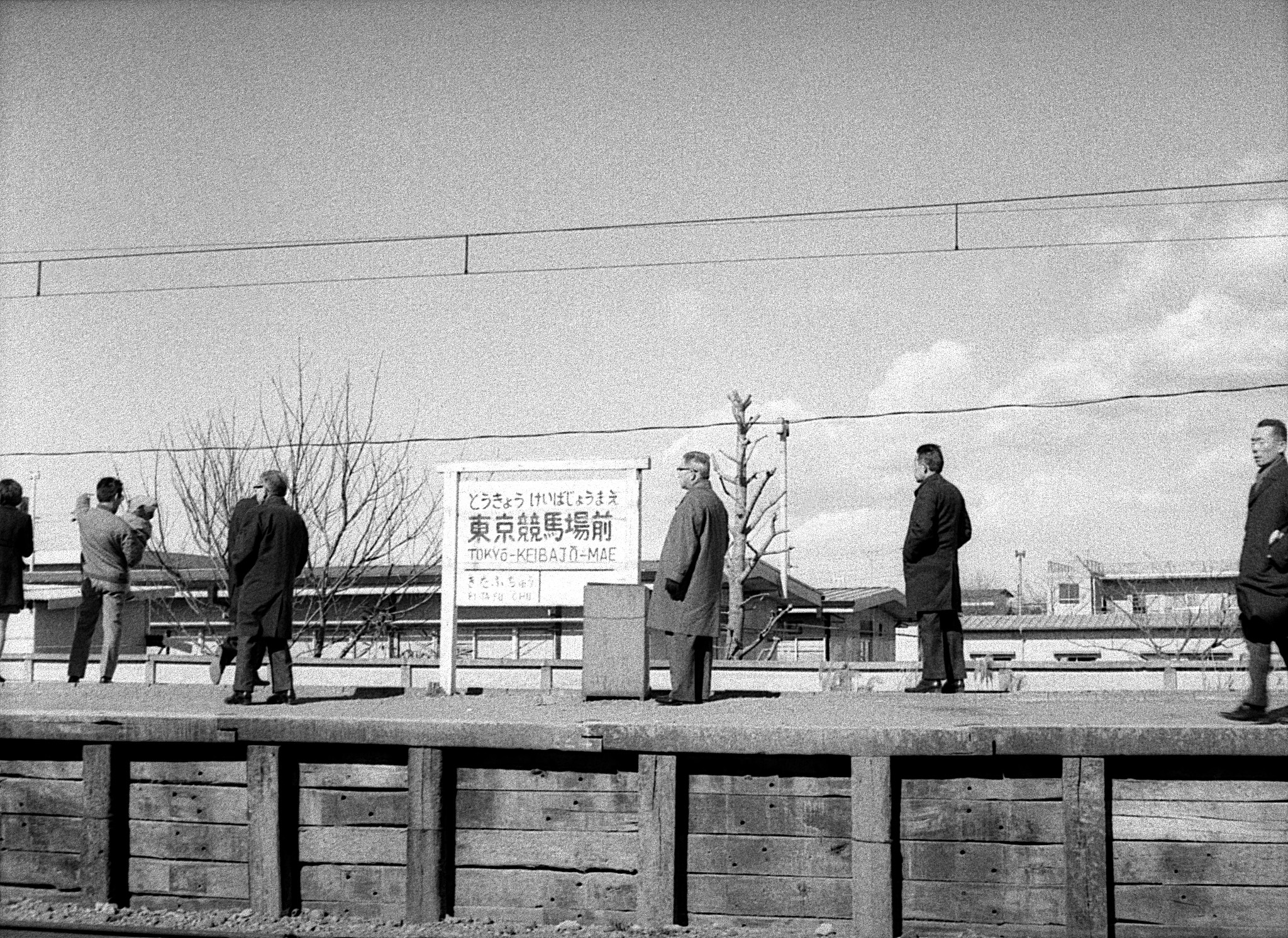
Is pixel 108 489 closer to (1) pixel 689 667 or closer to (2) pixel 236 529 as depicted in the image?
(2) pixel 236 529

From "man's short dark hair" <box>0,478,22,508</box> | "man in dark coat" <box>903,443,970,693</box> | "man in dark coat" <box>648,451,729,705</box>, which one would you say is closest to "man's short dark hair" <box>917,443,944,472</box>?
"man in dark coat" <box>903,443,970,693</box>

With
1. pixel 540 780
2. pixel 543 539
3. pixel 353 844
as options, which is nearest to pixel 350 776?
pixel 353 844

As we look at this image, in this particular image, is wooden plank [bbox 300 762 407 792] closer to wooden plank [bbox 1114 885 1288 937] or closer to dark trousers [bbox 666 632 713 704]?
dark trousers [bbox 666 632 713 704]

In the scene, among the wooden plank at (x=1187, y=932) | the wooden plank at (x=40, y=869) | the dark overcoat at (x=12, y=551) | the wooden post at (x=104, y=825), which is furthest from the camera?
the dark overcoat at (x=12, y=551)

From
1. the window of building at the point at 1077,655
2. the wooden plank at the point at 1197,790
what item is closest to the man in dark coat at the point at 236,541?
the wooden plank at the point at 1197,790

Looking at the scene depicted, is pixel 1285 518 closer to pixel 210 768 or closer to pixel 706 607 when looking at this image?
pixel 706 607

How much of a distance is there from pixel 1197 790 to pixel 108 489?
365 inches

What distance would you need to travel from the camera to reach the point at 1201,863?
23.7 ft

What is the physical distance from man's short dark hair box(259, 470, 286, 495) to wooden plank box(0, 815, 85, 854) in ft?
8.88

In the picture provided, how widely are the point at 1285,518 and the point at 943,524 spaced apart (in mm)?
3329

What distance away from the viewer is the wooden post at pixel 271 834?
323 inches

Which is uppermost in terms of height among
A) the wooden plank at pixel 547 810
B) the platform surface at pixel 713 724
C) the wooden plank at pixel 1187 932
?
the platform surface at pixel 713 724

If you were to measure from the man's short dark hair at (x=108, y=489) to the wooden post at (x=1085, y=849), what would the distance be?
8638 millimetres

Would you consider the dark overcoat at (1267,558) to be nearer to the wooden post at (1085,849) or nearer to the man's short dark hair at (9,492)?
the wooden post at (1085,849)
